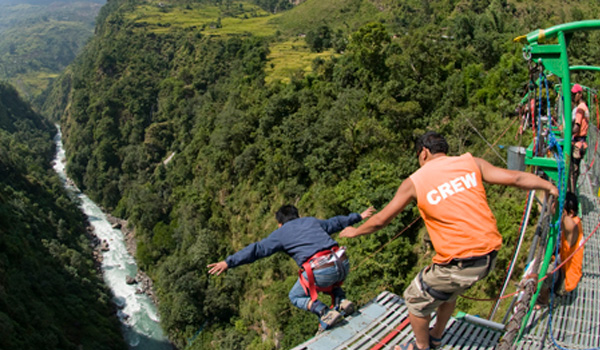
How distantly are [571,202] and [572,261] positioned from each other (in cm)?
102

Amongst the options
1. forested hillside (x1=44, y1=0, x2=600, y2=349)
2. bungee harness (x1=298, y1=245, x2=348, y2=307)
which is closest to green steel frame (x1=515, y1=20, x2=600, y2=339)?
bungee harness (x1=298, y1=245, x2=348, y2=307)

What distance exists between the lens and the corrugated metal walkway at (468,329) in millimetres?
5484

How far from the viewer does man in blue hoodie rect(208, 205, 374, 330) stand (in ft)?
17.3

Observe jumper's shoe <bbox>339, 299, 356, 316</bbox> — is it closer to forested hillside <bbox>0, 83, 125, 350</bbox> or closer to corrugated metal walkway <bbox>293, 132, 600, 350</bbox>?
corrugated metal walkway <bbox>293, 132, 600, 350</bbox>

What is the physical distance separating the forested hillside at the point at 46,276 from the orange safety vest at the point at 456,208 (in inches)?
1136

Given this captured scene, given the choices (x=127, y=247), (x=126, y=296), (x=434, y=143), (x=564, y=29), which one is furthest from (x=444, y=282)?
(x=127, y=247)

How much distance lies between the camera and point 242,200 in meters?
34.3

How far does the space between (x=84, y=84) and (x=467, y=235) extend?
3965 inches

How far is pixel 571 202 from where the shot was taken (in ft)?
18.7

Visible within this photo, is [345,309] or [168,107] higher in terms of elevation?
[345,309]

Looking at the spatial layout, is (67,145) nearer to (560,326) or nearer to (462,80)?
(462,80)

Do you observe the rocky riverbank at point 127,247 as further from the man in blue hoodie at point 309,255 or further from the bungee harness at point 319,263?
the bungee harness at point 319,263

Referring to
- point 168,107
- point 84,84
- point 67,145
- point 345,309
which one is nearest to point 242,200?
point 345,309

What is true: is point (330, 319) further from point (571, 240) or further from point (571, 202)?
point (571, 202)
